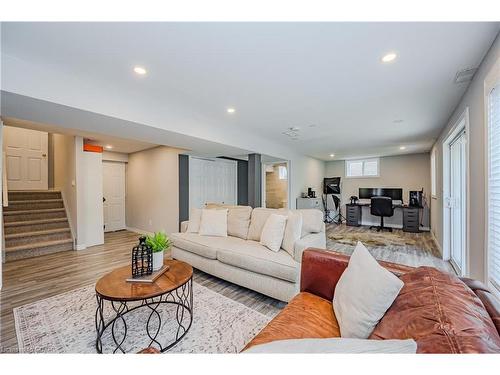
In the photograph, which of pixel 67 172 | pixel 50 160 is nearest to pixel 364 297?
pixel 67 172

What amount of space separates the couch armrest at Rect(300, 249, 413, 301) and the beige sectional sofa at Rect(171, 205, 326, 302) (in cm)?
46

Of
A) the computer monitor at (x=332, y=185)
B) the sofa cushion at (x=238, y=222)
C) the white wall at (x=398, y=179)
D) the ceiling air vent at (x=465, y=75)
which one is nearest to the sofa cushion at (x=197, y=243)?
the sofa cushion at (x=238, y=222)

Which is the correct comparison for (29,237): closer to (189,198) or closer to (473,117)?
(189,198)

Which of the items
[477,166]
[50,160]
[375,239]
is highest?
[50,160]

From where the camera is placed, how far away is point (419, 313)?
860mm

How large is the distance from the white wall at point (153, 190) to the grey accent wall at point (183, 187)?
3.5 inches

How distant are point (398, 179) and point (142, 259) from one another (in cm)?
766

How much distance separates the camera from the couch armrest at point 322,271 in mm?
1526

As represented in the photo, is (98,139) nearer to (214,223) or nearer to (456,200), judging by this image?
(214,223)

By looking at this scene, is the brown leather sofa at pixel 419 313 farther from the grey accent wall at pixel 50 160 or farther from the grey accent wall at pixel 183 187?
the grey accent wall at pixel 50 160

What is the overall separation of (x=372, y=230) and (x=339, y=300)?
5737mm

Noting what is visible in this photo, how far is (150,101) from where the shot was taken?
8.86 ft

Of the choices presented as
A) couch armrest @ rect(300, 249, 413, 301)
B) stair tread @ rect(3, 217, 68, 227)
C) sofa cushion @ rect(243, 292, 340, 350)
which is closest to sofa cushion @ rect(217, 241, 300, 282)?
couch armrest @ rect(300, 249, 413, 301)

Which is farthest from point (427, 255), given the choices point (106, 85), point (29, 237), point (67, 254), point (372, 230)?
point (29, 237)
